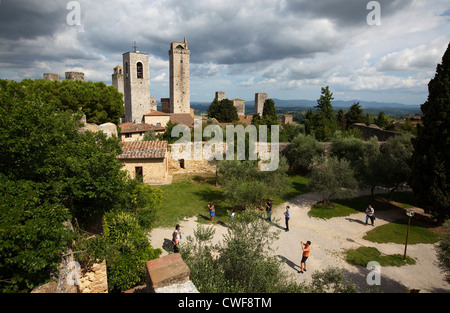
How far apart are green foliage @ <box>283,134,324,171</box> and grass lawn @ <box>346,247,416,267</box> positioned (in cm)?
1247

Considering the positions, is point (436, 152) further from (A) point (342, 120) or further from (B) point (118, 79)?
(B) point (118, 79)

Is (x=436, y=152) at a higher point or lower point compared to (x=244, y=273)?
higher

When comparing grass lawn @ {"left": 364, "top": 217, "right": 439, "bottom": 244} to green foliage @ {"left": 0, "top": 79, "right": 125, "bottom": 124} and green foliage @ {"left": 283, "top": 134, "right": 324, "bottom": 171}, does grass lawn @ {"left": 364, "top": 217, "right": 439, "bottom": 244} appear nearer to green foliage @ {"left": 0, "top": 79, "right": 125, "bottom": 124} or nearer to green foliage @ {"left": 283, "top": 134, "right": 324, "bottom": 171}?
green foliage @ {"left": 283, "top": 134, "right": 324, "bottom": 171}

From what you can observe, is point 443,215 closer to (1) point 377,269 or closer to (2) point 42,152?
(1) point 377,269

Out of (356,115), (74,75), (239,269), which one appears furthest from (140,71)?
(239,269)

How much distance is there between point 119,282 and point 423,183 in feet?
56.2

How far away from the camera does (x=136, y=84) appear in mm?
53219

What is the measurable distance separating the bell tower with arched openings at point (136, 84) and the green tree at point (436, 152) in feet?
161

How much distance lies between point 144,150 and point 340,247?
15.2 metres

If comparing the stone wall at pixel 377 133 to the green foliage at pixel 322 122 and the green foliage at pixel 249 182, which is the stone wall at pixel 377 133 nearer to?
the green foliage at pixel 322 122

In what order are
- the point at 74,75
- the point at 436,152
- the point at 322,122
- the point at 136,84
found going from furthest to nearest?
the point at 136,84
the point at 74,75
the point at 322,122
the point at 436,152

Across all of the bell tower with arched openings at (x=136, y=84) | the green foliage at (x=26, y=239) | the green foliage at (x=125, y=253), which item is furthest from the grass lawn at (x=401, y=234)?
the bell tower with arched openings at (x=136, y=84)

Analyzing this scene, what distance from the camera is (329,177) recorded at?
16.8 meters
